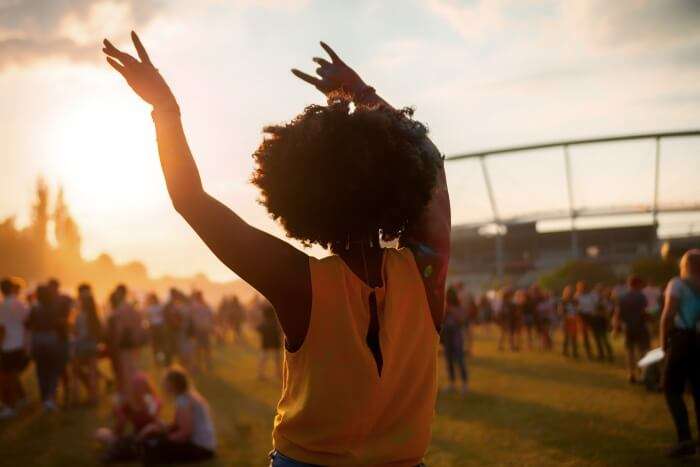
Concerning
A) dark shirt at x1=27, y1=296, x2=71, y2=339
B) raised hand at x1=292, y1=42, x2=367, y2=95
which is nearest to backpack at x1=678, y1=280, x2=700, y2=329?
raised hand at x1=292, y1=42, x2=367, y2=95

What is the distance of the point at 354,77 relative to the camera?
2324 millimetres

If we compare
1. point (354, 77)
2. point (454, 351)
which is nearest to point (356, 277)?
point (354, 77)

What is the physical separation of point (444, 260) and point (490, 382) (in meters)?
12.0

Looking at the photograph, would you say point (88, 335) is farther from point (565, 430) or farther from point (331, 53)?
point (331, 53)

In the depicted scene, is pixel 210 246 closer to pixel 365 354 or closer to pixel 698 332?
pixel 365 354

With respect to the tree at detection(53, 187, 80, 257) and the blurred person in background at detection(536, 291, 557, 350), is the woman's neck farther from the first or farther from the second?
the tree at detection(53, 187, 80, 257)

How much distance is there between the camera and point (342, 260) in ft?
5.91

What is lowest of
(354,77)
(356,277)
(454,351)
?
(454,351)

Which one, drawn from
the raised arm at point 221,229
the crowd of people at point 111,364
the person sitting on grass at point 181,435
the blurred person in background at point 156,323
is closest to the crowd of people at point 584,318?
the crowd of people at point 111,364

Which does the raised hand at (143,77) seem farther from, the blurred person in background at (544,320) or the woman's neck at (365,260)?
the blurred person in background at (544,320)

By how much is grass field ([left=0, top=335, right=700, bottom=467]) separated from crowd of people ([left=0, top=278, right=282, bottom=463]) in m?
0.35

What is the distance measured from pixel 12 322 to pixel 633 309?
35.0 ft

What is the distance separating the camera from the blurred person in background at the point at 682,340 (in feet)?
22.1

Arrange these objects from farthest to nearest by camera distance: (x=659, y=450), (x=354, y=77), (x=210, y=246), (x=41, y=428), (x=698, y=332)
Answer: (x=41, y=428), (x=659, y=450), (x=698, y=332), (x=354, y=77), (x=210, y=246)
